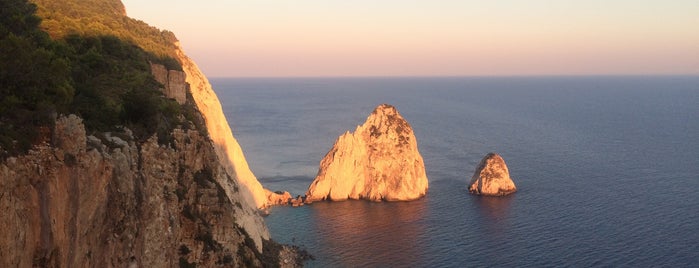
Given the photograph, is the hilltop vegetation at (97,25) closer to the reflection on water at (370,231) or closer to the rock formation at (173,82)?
the rock formation at (173,82)

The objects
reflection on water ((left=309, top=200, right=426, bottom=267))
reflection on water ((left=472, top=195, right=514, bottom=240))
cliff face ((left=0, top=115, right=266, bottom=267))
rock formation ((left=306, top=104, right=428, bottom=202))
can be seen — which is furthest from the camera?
rock formation ((left=306, top=104, right=428, bottom=202))

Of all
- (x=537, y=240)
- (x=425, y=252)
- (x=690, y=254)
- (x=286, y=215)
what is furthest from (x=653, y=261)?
(x=286, y=215)

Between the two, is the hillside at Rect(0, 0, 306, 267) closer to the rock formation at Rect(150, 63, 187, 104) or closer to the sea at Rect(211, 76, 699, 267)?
the rock formation at Rect(150, 63, 187, 104)

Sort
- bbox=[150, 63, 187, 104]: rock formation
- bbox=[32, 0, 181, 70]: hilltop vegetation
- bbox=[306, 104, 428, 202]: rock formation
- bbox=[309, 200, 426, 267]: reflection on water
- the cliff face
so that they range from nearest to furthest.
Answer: the cliff face
bbox=[32, 0, 181, 70]: hilltop vegetation
bbox=[150, 63, 187, 104]: rock formation
bbox=[309, 200, 426, 267]: reflection on water
bbox=[306, 104, 428, 202]: rock formation

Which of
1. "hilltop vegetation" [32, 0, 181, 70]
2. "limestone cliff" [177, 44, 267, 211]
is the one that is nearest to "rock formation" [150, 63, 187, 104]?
"hilltop vegetation" [32, 0, 181, 70]

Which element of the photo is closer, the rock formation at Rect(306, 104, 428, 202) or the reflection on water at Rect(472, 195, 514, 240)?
the reflection on water at Rect(472, 195, 514, 240)

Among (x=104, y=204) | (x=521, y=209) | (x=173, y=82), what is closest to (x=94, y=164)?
(x=104, y=204)

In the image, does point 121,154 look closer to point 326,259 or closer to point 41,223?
point 41,223
